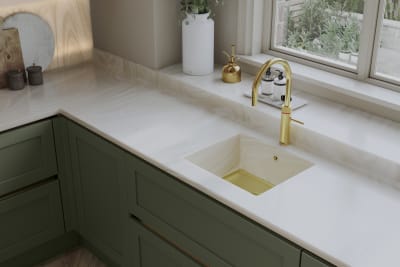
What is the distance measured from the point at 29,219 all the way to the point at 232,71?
1177 millimetres

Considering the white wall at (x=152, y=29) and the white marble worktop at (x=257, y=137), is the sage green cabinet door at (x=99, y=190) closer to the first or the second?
the white marble worktop at (x=257, y=137)

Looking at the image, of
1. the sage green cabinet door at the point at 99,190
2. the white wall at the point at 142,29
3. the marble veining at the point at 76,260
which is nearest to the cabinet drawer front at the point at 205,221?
the sage green cabinet door at the point at 99,190

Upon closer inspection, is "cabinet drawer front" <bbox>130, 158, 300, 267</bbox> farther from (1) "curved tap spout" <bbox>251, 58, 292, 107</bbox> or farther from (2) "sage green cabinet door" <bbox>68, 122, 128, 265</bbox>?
(1) "curved tap spout" <bbox>251, 58, 292, 107</bbox>

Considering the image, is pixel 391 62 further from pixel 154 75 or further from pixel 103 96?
pixel 103 96

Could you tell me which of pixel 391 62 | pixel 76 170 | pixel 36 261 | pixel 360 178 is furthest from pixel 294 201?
pixel 36 261

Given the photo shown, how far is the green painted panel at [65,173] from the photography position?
2.70 meters

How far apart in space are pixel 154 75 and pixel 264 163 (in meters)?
0.82

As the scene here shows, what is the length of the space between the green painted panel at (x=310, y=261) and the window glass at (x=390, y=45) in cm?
103

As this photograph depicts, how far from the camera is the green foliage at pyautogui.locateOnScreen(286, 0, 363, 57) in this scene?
8.24ft

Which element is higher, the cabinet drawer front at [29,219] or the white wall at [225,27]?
the white wall at [225,27]

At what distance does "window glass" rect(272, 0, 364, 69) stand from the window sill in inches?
3.3

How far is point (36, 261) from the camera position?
9.61 ft

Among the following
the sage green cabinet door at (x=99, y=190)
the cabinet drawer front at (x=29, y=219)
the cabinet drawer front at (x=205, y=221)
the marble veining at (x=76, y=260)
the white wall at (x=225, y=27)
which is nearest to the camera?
the cabinet drawer front at (x=205, y=221)

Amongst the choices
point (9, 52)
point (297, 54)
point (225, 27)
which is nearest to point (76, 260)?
point (9, 52)
